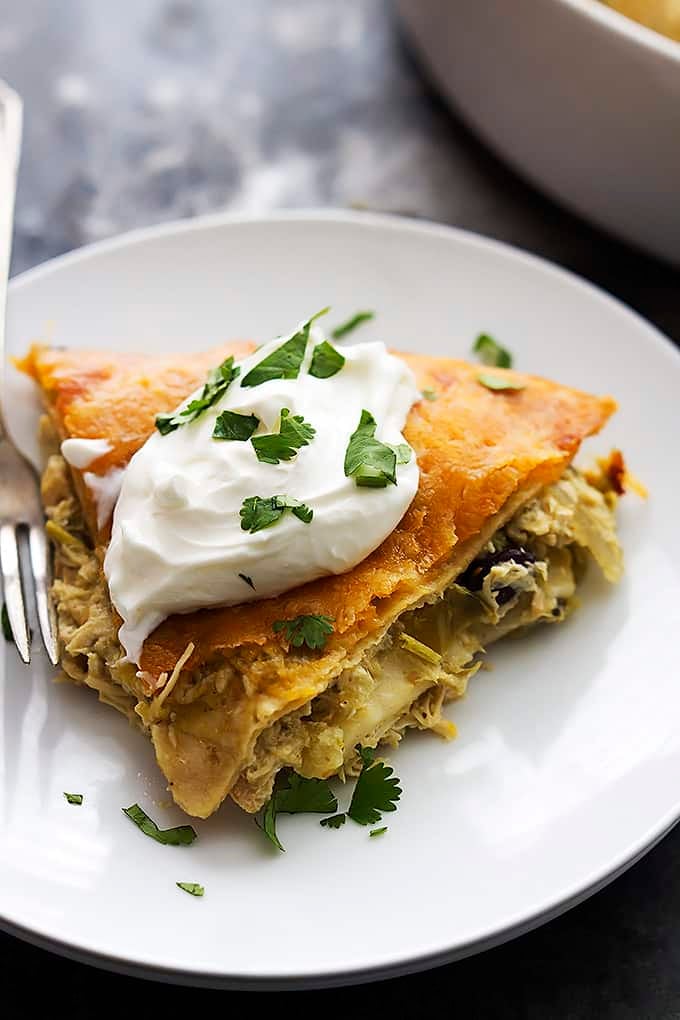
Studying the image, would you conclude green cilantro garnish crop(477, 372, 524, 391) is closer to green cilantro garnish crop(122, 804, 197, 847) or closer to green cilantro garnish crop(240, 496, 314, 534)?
green cilantro garnish crop(240, 496, 314, 534)

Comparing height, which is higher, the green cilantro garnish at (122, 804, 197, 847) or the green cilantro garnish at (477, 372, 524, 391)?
the green cilantro garnish at (477, 372, 524, 391)

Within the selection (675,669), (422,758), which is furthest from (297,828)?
(675,669)

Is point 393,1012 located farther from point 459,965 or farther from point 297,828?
point 297,828

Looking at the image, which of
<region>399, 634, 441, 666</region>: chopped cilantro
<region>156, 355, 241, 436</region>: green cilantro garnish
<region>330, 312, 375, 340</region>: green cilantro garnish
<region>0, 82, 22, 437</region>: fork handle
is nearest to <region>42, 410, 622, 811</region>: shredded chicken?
<region>399, 634, 441, 666</region>: chopped cilantro

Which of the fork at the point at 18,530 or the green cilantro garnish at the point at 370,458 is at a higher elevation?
the green cilantro garnish at the point at 370,458

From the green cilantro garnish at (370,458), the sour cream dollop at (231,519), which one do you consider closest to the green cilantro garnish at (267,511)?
the sour cream dollop at (231,519)

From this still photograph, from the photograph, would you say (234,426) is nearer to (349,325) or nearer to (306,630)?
(306,630)

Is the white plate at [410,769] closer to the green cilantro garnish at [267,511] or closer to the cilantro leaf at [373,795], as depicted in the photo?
the cilantro leaf at [373,795]
